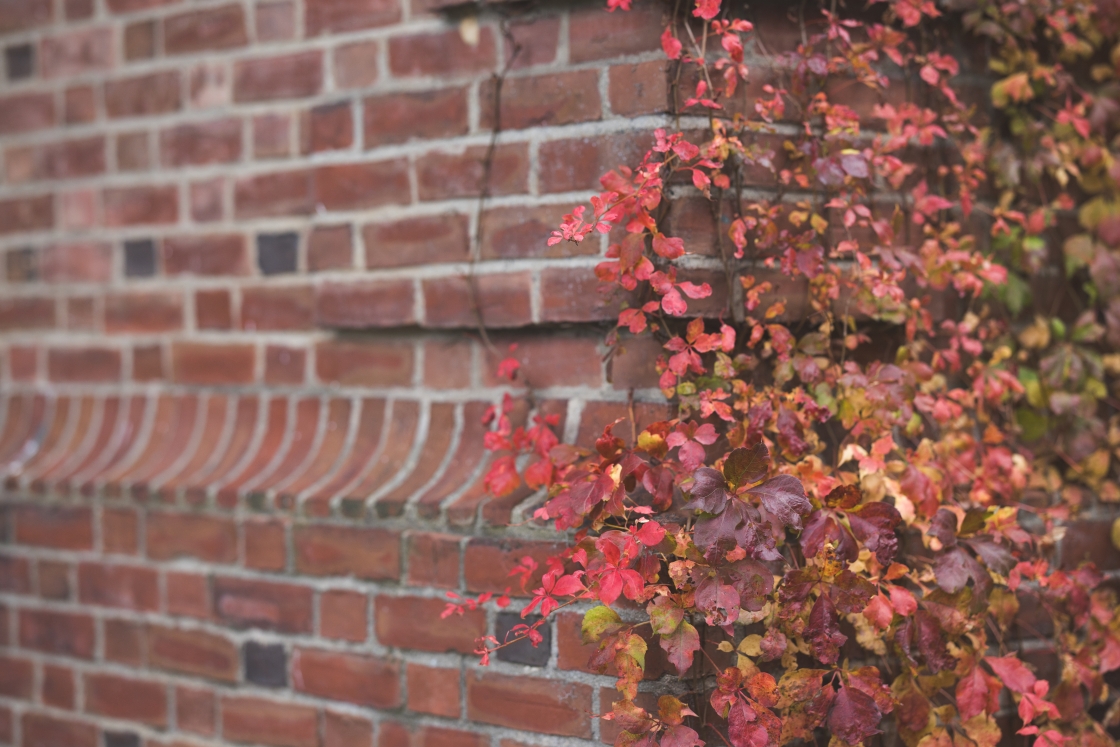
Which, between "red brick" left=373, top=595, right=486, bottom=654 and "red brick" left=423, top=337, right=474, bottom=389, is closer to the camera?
"red brick" left=373, top=595, right=486, bottom=654

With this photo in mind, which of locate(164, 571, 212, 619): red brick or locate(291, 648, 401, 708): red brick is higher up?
locate(164, 571, 212, 619): red brick

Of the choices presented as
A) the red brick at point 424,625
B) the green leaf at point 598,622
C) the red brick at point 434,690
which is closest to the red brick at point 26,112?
the red brick at point 424,625

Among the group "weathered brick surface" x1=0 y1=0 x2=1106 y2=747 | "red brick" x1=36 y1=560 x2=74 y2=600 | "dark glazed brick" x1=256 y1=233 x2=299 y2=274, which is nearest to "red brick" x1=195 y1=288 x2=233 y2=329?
"weathered brick surface" x1=0 y1=0 x2=1106 y2=747

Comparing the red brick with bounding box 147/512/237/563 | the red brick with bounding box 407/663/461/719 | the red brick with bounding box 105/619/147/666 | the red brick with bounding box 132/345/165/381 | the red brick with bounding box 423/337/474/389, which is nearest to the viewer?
the red brick with bounding box 407/663/461/719

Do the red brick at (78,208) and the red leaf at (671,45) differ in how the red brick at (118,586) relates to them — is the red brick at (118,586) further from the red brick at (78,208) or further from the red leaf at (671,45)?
the red leaf at (671,45)

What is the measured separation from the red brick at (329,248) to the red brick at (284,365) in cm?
17

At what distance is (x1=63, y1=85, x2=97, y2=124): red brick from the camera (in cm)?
195

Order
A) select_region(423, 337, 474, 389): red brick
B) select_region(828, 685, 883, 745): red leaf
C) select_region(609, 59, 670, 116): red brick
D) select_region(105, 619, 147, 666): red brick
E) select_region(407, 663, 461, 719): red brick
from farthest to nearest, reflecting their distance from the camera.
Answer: select_region(105, 619, 147, 666): red brick < select_region(423, 337, 474, 389): red brick < select_region(407, 663, 461, 719): red brick < select_region(609, 59, 670, 116): red brick < select_region(828, 685, 883, 745): red leaf

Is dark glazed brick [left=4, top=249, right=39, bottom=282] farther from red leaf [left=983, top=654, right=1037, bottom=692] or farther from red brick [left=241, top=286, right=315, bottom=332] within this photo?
red leaf [left=983, top=654, right=1037, bottom=692]

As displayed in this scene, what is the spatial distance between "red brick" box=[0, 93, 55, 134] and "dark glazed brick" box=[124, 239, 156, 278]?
36 centimetres

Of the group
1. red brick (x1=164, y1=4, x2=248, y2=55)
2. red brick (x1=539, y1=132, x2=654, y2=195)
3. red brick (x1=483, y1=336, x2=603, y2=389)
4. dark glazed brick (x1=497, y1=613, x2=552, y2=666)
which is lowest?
dark glazed brick (x1=497, y1=613, x2=552, y2=666)

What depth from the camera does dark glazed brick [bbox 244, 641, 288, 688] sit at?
1.61 metres

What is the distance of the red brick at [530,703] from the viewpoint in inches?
53.0

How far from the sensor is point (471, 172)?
150cm
